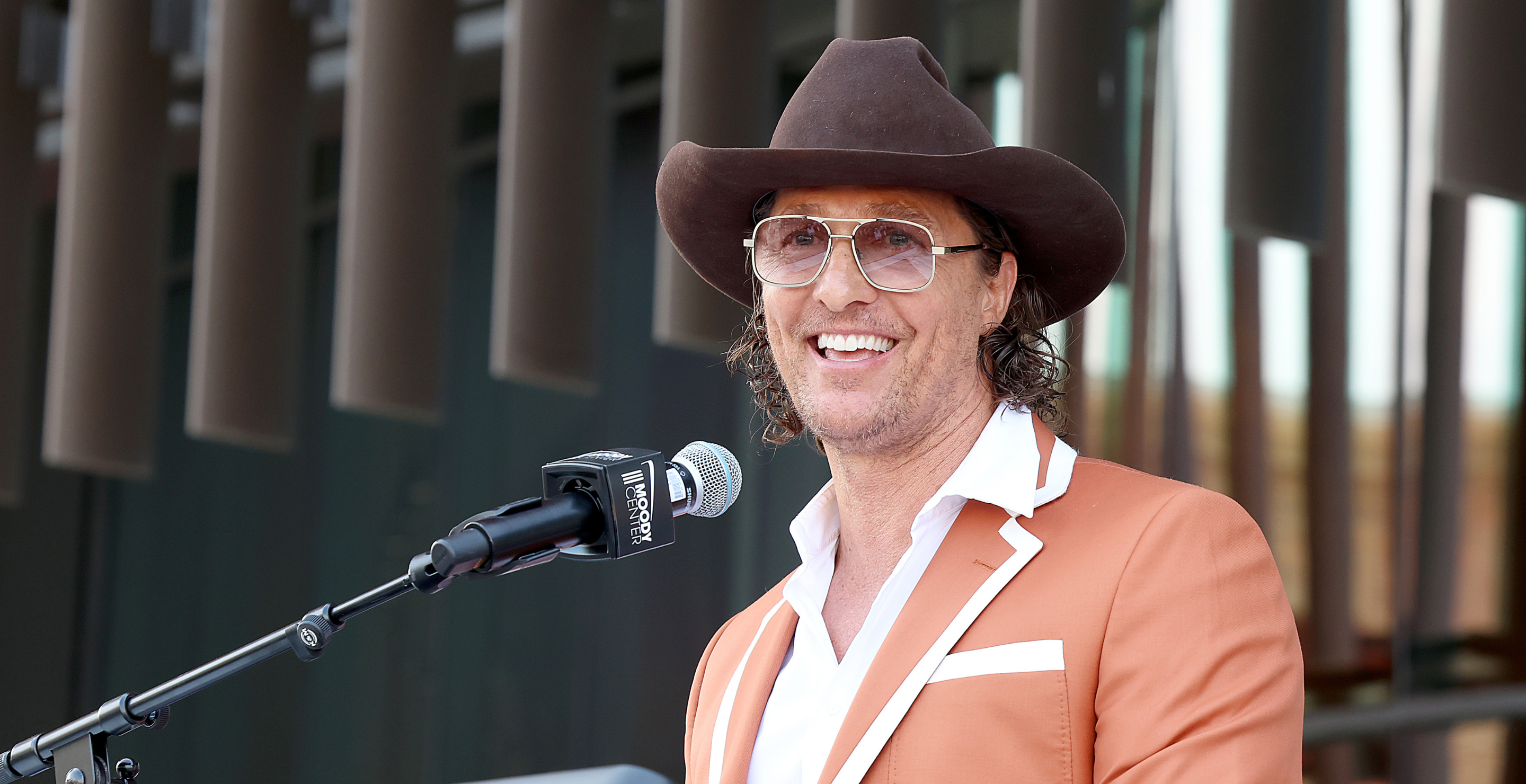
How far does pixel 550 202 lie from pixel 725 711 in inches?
61.2

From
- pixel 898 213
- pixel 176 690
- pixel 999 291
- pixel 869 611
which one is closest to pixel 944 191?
pixel 898 213

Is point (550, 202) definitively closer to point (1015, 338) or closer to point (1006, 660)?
point (1015, 338)

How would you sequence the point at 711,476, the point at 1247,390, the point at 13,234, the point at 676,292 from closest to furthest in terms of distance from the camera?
the point at 711,476 → the point at 676,292 → the point at 1247,390 → the point at 13,234

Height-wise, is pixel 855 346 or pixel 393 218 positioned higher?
pixel 393 218

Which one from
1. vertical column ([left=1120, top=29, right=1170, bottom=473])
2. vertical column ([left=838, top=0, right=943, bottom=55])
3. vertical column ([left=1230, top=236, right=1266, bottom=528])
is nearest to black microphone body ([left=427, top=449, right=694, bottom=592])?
vertical column ([left=838, top=0, right=943, bottom=55])

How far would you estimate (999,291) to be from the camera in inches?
59.0

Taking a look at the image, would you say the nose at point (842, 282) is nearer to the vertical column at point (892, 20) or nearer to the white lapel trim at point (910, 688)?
the white lapel trim at point (910, 688)

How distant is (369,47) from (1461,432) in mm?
2526

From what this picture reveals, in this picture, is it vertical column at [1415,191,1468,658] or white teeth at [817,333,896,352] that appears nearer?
white teeth at [817,333,896,352]

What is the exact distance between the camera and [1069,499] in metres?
1.27

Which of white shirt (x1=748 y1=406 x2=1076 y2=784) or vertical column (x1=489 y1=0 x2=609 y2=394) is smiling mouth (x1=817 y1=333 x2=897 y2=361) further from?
vertical column (x1=489 y1=0 x2=609 y2=394)

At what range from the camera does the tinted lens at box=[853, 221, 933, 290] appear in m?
1.37

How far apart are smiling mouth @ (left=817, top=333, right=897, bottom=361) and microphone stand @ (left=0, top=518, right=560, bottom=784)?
42cm

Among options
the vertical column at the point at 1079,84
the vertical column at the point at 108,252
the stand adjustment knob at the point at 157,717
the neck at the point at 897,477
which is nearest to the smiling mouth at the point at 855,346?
the neck at the point at 897,477
